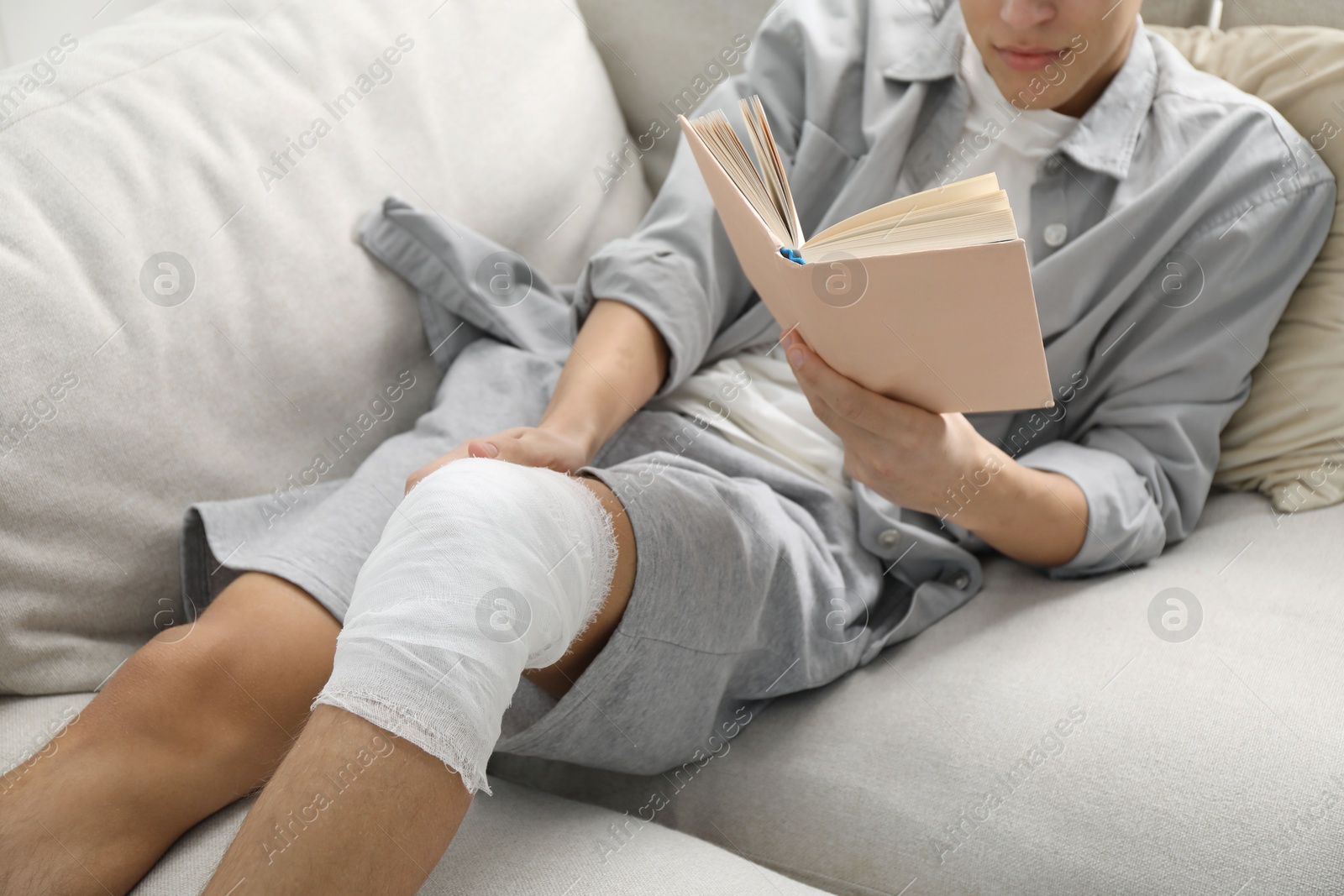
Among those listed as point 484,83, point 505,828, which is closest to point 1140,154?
point 484,83

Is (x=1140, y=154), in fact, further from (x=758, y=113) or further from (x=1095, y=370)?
(x=758, y=113)

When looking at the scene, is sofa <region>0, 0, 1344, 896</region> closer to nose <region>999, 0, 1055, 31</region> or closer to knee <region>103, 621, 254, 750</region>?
knee <region>103, 621, 254, 750</region>

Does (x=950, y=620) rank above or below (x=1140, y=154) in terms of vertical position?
below

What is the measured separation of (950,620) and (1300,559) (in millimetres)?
293

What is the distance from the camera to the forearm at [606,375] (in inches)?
31.0

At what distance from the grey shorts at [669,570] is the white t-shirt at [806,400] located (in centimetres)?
3

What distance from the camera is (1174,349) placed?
830mm

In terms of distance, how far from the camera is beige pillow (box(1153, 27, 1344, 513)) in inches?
33.0

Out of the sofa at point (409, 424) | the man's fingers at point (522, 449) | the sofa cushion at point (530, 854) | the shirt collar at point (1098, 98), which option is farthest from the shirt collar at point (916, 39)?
the sofa cushion at point (530, 854)

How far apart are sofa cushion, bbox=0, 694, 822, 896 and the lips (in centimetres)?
65

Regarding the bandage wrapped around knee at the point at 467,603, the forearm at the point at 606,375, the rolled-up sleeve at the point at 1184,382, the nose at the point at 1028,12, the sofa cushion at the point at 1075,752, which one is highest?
the nose at the point at 1028,12

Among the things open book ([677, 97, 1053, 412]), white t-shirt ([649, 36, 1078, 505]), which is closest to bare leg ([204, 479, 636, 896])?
open book ([677, 97, 1053, 412])

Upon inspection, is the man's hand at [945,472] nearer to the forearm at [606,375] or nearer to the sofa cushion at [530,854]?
the forearm at [606,375]

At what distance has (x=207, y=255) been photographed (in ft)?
2.62
